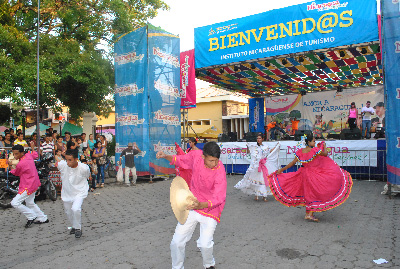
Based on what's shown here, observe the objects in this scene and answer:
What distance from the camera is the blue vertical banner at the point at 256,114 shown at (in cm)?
2176

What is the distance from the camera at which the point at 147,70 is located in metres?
12.6

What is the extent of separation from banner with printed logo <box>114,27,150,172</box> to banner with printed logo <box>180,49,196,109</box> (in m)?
2.95

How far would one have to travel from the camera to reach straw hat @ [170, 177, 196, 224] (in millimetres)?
2945

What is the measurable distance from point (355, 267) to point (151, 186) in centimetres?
877

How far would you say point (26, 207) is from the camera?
626 cm

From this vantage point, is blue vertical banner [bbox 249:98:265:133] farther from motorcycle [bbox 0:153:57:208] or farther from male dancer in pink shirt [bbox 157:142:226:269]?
male dancer in pink shirt [bbox 157:142:226:269]

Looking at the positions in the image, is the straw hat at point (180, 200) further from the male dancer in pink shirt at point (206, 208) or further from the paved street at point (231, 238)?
the paved street at point (231, 238)

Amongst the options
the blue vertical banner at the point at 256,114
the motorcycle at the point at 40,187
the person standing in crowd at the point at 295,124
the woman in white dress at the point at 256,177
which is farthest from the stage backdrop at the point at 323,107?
the motorcycle at the point at 40,187

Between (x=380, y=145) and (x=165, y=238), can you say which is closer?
(x=165, y=238)

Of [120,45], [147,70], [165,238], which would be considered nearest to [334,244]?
[165,238]

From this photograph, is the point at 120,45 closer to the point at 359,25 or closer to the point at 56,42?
the point at 56,42

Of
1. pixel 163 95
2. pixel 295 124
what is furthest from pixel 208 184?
pixel 295 124

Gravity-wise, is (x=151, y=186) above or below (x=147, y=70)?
below

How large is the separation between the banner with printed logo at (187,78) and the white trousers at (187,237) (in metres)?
12.2
